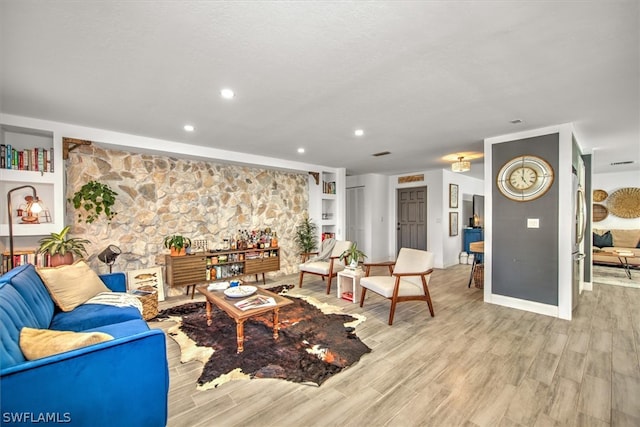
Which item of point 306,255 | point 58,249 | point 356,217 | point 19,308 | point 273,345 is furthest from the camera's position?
point 356,217

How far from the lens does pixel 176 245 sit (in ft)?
13.6

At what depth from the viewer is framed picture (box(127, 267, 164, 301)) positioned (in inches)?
155

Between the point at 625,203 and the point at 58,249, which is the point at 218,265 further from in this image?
the point at 625,203

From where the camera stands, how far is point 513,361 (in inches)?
93.2

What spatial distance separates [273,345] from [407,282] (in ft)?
6.15

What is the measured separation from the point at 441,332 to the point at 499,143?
2741mm

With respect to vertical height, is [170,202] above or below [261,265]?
above

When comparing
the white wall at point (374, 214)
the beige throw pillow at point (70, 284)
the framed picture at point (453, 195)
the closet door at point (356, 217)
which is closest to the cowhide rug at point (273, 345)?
the beige throw pillow at point (70, 284)

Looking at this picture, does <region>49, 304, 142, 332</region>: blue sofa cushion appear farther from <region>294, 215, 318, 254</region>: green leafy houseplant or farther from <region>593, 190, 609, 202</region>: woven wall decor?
<region>593, 190, 609, 202</region>: woven wall decor

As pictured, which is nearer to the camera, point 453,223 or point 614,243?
point 614,243

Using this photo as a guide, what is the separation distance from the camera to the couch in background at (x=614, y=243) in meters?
6.12

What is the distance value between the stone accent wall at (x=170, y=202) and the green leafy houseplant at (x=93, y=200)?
0.47ft

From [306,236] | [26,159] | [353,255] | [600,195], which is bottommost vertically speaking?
[353,255]

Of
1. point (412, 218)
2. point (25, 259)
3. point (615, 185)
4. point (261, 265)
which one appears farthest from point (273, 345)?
point (615, 185)
